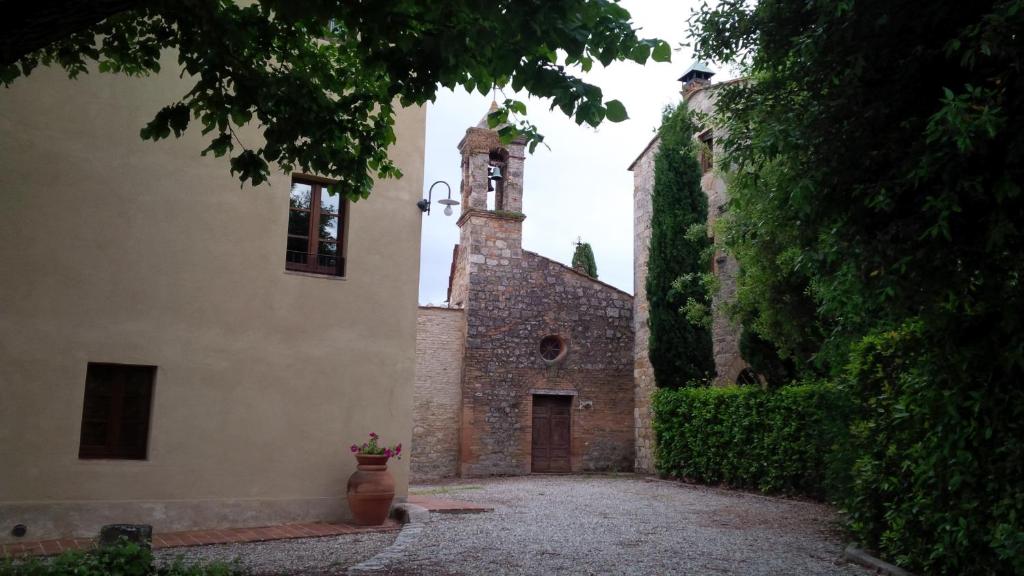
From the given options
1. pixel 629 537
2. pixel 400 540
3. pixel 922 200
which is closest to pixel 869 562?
pixel 629 537

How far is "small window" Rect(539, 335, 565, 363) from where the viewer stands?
54.0 feet

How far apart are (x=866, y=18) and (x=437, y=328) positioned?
486 inches

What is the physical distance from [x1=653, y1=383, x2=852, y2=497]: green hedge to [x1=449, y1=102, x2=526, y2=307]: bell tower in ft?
14.4

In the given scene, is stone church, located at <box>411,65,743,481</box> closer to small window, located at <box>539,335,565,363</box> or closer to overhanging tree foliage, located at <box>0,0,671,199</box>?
small window, located at <box>539,335,565,363</box>

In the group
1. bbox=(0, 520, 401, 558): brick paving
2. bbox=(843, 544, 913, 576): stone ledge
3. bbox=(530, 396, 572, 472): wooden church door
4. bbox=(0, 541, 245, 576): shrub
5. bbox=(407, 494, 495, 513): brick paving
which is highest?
bbox=(530, 396, 572, 472): wooden church door

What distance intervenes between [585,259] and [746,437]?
497 inches

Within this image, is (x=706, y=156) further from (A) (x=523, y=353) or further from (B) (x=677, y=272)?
(A) (x=523, y=353)

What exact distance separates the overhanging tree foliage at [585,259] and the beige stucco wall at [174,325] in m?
16.0

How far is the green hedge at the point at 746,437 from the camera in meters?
10.9

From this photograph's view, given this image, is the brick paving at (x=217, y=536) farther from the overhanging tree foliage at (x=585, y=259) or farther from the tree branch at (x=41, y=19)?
the overhanging tree foliage at (x=585, y=259)

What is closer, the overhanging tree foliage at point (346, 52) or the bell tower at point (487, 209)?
the overhanging tree foliage at point (346, 52)

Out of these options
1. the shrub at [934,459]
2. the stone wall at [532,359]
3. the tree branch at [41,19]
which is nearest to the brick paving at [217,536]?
the tree branch at [41,19]

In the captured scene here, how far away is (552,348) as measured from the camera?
16.7 meters

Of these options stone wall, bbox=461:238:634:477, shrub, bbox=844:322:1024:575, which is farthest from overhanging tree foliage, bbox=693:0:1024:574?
stone wall, bbox=461:238:634:477
